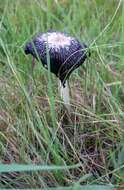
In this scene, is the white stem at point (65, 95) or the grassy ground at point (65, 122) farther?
the white stem at point (65, 95)

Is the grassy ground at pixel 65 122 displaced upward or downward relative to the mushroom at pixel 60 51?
downward

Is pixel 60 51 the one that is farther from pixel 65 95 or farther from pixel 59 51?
pixel 65 95

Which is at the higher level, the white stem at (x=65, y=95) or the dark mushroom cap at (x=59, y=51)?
the dark mushroom cap at (x=59, y=51)

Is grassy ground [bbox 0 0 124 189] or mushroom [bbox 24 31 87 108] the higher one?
mushroom [bbox 24 31 87 108]

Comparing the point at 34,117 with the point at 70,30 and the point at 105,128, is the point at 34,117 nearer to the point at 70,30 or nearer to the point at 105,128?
the point at 105,128

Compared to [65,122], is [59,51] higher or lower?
higher

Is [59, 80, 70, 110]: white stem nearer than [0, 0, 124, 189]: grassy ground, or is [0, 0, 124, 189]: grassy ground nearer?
[0, 0, 124, 189]: grassy ground

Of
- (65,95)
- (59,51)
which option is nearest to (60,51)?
(59,51)

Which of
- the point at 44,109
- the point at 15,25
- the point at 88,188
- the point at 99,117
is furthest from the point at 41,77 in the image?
the point at 88,188
